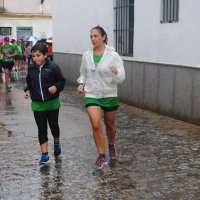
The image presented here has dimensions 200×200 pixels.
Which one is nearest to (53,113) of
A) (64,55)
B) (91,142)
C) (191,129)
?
(91,142)

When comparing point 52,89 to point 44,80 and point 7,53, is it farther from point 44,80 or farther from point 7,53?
point 7,53

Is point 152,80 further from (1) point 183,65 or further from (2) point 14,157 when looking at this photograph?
(2) point 14,157

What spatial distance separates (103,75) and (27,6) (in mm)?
29742

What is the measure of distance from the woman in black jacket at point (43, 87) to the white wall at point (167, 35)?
3421mm

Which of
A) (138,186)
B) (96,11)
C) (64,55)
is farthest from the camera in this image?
(64,55)

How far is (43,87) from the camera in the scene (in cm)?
614

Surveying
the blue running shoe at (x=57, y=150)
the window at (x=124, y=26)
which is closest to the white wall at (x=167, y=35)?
the window at (x=124, y=26)

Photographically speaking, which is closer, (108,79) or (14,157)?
(108,79)

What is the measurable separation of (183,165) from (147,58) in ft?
15.2

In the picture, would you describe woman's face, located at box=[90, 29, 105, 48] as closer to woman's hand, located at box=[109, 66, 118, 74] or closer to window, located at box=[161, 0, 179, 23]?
woman's hand, located at box=[109, 66, 118, 74]

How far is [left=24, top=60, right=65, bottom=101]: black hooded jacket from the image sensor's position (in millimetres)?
6137

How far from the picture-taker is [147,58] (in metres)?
10.5

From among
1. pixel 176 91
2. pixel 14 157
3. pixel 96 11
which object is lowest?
pixel 14 157

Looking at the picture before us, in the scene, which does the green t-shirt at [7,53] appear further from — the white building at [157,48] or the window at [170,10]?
the window at [170,10]
